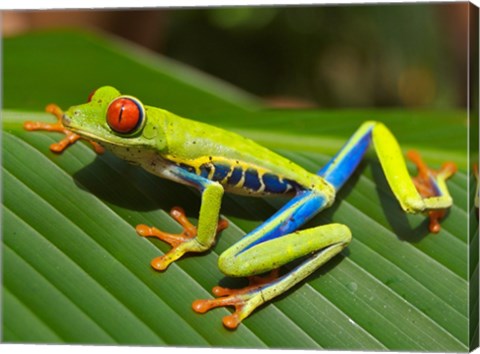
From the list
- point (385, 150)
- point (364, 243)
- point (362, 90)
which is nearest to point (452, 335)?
point (364, 243)

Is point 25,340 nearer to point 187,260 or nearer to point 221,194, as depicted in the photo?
point 187,260

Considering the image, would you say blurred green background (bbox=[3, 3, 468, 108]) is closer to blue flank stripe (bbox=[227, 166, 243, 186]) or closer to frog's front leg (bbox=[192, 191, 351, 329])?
blue flank stripe (bbox=[227, 166, 243, 186])

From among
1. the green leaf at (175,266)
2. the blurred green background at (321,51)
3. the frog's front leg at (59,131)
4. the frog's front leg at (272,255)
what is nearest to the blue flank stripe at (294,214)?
the frog's front leg at (272,255)

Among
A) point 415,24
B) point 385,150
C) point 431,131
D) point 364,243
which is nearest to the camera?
point 364,243

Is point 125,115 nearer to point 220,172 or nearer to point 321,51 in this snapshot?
point 220,172

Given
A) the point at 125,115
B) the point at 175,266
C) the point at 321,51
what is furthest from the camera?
the point at 321,51

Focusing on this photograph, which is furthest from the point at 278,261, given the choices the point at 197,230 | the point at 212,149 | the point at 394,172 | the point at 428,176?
the point at 428,176

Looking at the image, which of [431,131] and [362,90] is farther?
[362,90]
